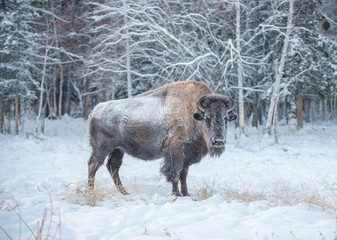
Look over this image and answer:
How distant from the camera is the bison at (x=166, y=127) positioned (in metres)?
5.43

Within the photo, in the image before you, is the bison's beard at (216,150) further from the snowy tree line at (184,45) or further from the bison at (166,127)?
the snowy tree line at (184,45)

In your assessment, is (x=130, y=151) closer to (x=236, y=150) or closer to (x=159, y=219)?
(x=159, y=219)

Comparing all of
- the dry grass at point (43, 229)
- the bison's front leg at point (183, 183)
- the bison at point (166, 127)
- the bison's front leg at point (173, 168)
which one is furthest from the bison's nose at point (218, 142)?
the dry grass at point (43, 229)

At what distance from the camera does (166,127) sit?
5.70 meters

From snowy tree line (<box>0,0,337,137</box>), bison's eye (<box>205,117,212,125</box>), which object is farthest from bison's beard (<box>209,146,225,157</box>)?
snowy tree line (<box>0,0,337,137</box>)

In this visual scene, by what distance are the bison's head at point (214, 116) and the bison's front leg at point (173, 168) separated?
0.64 m

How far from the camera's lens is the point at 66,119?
2511cm

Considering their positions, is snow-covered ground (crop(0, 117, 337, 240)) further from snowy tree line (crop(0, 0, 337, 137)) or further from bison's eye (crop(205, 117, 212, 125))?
snowy tree line (crop(0, 0, 337, 137))

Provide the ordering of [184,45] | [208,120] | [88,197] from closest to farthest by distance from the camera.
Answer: [88,197]
[208,120]
[184,45]

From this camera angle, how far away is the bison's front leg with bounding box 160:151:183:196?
5.42 m

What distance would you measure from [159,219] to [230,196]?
1.63 meters

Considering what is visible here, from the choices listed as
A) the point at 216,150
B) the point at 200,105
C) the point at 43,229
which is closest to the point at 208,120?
the point at 200,105

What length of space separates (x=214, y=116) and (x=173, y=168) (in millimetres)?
1264

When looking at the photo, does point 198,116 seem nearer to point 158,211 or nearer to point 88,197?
point 158,211
